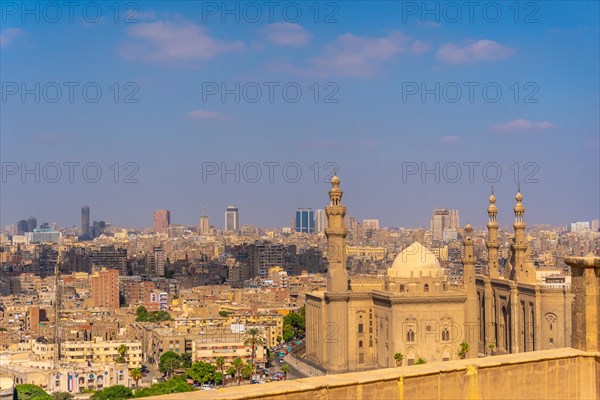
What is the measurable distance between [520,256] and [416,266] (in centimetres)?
326

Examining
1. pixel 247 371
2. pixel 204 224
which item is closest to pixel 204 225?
pixel 204 224

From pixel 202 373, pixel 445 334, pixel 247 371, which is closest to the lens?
pixel 445 334

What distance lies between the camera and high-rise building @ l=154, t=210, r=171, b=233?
148 metres

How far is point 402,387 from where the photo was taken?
4.75 metres

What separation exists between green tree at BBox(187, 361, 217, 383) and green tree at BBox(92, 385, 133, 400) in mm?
3115

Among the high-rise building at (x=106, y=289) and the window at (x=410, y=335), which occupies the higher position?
the window at (x=410, y=335)

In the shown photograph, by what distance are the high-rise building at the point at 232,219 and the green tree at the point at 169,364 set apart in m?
117

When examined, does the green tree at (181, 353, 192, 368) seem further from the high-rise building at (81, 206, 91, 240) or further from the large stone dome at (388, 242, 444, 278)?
the high-rise building at (81, 206, 91, 240)

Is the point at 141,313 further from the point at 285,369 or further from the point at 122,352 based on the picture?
the point at 285,369

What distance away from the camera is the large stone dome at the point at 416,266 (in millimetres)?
26844

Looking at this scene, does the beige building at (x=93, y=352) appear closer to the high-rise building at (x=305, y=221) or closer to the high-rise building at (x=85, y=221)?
the high-rise building at (x=305, y=221)

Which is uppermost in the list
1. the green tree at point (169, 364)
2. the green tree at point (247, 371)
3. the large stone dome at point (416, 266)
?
the large stone dome at point (416, 266)

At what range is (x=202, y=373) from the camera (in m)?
30.8

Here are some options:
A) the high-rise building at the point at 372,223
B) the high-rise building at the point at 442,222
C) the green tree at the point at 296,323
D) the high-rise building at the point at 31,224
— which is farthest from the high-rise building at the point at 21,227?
the green tree at the point at 296,323
